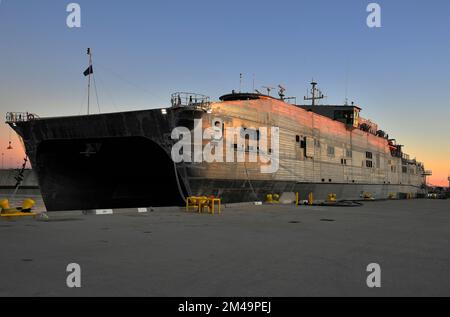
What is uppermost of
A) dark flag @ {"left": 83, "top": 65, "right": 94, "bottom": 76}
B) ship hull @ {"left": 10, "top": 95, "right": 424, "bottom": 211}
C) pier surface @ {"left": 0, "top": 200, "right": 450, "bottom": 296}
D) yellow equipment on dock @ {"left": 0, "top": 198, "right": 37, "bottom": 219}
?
dark flag @ {"left": 83, "top": 65, "right": 94, "bottom": 76}

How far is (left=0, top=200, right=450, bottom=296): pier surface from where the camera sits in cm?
626

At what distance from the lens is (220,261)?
8516 mm

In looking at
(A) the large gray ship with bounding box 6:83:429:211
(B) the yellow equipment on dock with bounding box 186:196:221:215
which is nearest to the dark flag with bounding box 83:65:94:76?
(A) the large gray ship with bounding box 6:83:429:211

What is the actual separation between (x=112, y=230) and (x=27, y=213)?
619cm

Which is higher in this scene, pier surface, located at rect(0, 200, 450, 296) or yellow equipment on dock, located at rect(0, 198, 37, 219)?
yellow equipment on dock, located at rect(0, 198, 37, 219)

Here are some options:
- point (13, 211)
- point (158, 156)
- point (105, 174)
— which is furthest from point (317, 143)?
point (13, 211)

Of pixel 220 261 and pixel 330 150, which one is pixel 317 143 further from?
pixel 220 261

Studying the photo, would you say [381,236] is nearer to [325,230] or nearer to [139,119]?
[325,230]

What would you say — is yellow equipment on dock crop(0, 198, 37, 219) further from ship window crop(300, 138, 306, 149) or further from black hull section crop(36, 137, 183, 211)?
ship window crop(300, 138, 306, 149)

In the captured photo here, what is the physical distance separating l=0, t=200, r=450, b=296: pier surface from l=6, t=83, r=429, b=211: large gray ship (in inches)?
447

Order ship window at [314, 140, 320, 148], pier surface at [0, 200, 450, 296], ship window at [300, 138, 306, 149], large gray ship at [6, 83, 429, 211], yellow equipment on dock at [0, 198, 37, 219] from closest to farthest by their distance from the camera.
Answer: pier surface at [0, 200, 450, 296]
yellow equipment on dock at [0, 198, 37, 219]
large gray ship at [6, 83, 429, 211]
ship window at [300, 138, 306, 149]
ship window at [314, 140, 320, 148]

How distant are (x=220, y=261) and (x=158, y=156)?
18.8 meters
